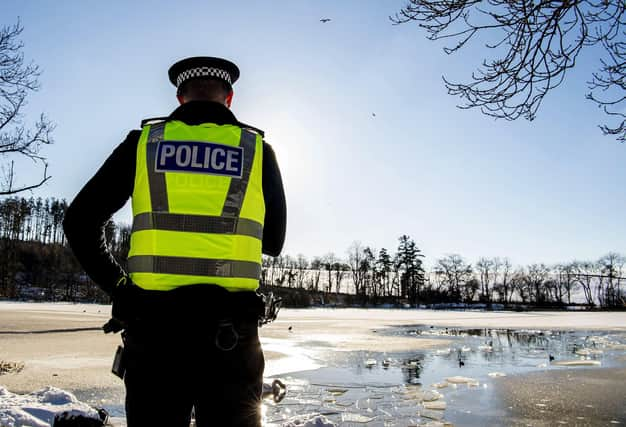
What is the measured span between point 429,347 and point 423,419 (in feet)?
28.2

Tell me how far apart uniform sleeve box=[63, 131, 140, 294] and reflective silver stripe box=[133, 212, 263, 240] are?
0.56 ft

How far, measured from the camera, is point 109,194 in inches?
76.6

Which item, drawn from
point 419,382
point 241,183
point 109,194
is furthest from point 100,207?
point 419,382

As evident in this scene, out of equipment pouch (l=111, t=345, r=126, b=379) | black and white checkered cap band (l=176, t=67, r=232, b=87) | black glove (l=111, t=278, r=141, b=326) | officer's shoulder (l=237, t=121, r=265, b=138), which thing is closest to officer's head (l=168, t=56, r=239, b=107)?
black and white checkered cap band (l=176, t=67, r=232, b=87)

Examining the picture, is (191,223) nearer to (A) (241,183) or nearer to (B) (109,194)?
(A) (241,183)

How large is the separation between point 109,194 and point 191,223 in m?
0.39

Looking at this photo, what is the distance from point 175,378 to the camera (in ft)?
5.57

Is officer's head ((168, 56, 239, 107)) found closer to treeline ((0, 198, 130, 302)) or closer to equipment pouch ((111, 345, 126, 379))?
equipment pouch ((111, 345, 126, 379))

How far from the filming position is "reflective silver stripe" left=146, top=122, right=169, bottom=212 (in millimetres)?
1849

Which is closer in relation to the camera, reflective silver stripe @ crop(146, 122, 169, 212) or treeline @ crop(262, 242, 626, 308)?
reflective silver stripe @ crop(146, 122, 169, 212)

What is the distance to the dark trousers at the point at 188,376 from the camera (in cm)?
170

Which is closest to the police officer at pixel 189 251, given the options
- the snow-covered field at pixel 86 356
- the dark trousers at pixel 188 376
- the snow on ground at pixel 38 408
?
the dark trousers at pixel 188 376

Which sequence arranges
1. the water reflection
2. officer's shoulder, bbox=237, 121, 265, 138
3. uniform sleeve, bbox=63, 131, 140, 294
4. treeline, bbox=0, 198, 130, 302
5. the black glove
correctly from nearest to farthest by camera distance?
the black glove
uniform sleeve, bbox=63, 131, 140, 294
officer's shoulder, bbox=237, 121, 265, 138
the water reflection
treeline, bbox=0, 198, 130, 302

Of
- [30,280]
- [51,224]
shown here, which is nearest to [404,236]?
[30,280]
